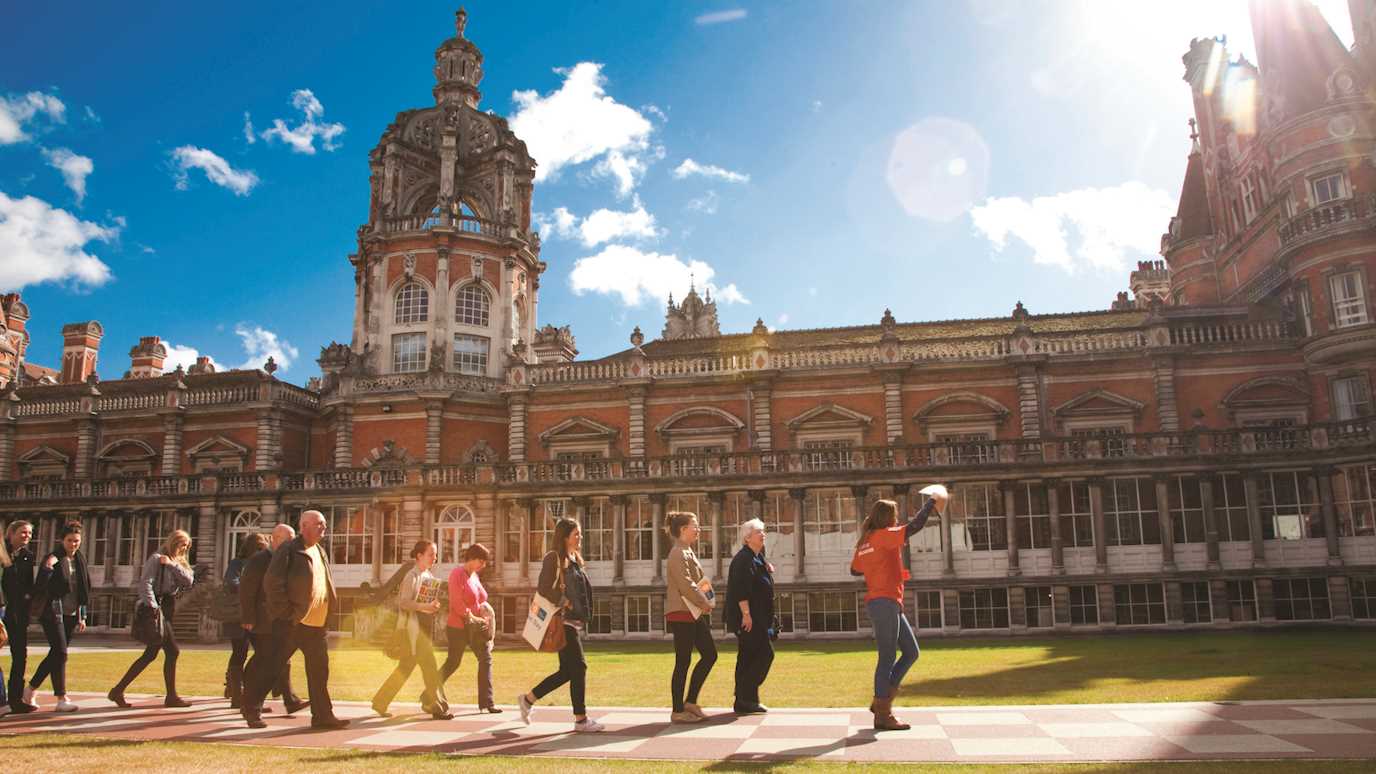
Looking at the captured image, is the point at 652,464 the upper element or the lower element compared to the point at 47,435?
lower

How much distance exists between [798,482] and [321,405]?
2072 cm

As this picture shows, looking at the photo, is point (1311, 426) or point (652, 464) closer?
point (1311, 426)

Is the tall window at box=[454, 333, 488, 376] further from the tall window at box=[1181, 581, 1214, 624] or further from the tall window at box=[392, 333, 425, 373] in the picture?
the tall window at box=[1181, 581, 1214, 624]

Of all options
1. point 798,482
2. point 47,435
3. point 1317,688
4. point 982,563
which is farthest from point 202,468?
point 1317,688

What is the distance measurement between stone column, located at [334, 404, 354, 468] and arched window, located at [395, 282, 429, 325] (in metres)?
4.32

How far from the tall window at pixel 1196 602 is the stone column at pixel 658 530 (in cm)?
1545

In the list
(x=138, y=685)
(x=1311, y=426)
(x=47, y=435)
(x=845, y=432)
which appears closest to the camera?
(x=138, y=685)

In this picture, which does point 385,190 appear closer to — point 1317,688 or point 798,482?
point 798,482

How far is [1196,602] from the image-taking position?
2644cm

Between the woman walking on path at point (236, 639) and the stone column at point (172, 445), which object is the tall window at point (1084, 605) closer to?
the woman walking on path at point (236, 639)

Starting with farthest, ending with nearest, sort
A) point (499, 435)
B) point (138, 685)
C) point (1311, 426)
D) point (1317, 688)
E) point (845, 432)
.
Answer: point (499, 435) < point (845, 432) < point (1311, 426) < point (138, 685) < point (1317, 688)

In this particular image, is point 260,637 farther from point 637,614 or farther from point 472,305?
point 472,305

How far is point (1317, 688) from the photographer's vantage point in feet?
35.0

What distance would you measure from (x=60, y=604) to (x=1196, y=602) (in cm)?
2730
